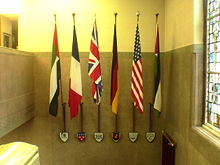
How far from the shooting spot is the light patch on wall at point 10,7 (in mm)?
3486

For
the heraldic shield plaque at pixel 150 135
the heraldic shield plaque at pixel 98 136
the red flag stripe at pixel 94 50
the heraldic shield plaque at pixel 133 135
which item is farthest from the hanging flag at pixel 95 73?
the heraldic shield plaque at pixel 150 135

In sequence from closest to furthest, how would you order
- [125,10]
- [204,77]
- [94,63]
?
[204,77] → [94,63] → [125,10]

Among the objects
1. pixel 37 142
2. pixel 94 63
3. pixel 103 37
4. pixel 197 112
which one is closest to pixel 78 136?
pixel 37 142

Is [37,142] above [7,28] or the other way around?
the other way around

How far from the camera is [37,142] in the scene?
3555 millimetres

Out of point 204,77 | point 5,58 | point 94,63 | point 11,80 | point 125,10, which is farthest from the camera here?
point 125,10

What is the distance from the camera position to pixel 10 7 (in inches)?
138

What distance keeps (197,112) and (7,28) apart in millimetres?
3075

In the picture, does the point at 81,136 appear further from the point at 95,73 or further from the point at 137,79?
the point at 137,79

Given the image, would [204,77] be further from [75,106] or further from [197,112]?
[75,106]

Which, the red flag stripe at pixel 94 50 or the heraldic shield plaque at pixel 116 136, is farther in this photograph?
the heraldic shield plaque at pixel 116 136

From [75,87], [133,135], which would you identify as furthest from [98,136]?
[75,87]

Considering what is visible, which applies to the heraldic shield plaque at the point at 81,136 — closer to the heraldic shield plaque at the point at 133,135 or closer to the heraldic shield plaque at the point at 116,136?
the heraldic shield plaque at the point at 116,136

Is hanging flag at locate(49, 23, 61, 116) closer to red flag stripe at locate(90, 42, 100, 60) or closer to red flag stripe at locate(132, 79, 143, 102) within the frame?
red flag stripe at locate(90, 42, 100, 60)
